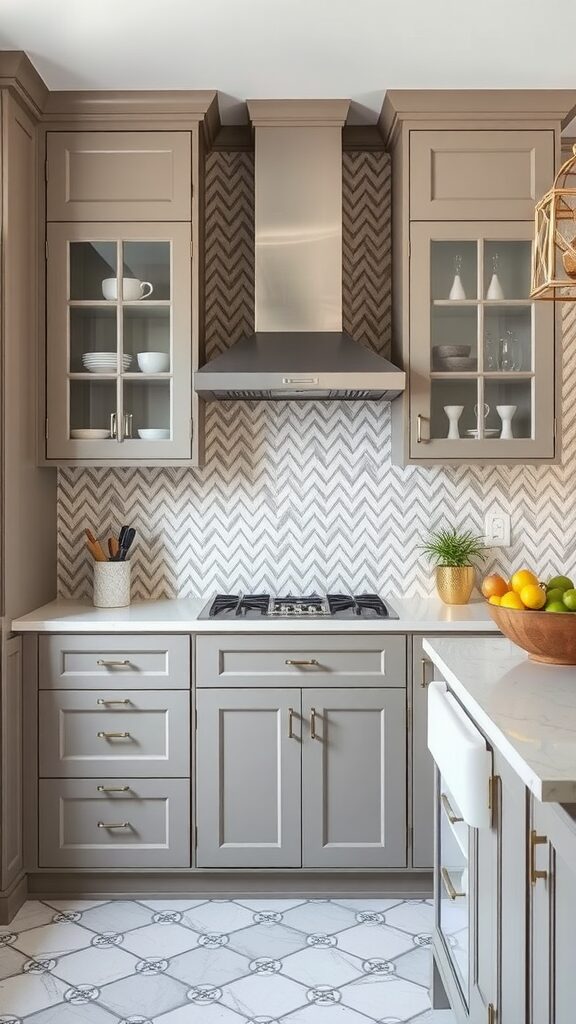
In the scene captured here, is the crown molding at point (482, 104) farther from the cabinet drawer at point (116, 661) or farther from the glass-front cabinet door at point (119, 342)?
the cabinet drawer at point (116, 661)

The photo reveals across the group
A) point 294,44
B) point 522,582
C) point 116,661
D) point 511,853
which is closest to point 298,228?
point 294,44

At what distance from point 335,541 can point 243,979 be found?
1567 mm

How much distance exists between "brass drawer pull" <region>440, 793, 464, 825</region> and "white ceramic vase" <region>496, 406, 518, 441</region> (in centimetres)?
139

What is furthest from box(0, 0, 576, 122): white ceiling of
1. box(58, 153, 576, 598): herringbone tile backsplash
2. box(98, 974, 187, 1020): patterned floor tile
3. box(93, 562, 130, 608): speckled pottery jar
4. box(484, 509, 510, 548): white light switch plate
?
box(98, 974, 187, 1020): patterned floor tile

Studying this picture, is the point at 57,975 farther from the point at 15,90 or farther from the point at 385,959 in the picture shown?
the point at 15,90

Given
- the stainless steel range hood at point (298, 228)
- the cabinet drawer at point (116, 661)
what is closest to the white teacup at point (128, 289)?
the stainless steel range hood at point (298, 228)

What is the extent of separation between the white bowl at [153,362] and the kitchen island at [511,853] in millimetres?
1451

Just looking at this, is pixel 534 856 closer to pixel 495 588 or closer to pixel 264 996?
pixel 495 588

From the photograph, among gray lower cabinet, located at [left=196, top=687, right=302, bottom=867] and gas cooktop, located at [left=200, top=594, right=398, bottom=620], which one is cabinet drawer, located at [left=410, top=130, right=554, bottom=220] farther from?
gray lower cabinet, located at [left=196, top=687, right=302, bottom=867]

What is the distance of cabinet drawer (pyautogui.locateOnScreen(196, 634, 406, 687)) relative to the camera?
113 inches

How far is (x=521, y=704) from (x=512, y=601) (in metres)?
0.33

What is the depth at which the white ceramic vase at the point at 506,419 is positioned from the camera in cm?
305

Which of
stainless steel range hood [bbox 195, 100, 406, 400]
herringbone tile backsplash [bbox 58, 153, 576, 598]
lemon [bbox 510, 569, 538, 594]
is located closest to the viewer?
lemon [bbox 510, 569, 538, 594]

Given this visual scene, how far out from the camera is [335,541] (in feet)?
11.2
